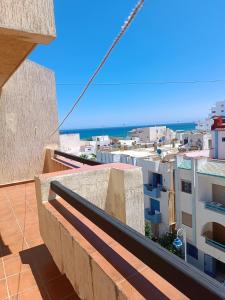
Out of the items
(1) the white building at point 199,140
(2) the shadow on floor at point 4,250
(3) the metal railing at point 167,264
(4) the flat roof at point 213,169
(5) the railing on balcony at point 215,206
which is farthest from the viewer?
(1) the white building at point 199,140

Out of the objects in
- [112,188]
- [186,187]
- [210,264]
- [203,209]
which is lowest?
[210,264]

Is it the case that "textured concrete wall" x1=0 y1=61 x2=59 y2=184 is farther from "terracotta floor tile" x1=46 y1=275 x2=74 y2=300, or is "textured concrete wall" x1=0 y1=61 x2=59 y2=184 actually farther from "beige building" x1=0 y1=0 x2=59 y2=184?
"terracotta floor tile" x1=46 y1=275 x2=74 y2=300

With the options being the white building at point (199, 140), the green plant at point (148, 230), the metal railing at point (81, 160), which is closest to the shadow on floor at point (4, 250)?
the metal railing at point (81, 160)

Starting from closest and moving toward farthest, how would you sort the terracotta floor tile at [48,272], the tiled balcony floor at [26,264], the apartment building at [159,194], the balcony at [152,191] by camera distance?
the tiled balcony floor at [26,264]
the terracotta floor tile at [48,272]
the apartment building at [159,194]
the balcony at [152,191]

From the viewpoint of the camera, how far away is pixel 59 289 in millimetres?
1674

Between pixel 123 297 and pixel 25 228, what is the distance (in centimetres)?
205

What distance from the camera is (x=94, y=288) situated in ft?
3.73

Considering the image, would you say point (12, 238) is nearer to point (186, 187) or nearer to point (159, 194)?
point (186, 187)

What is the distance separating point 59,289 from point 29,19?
76.1 inches

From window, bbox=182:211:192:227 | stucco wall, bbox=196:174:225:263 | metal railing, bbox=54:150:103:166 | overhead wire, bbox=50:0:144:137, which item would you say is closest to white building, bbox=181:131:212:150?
window, bbox=182:211:192:227

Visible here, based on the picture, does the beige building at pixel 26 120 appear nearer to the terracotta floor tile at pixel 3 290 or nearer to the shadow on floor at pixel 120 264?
the terracotta floor tile at pixel 3 290

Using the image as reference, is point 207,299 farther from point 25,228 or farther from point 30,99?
point 30,99

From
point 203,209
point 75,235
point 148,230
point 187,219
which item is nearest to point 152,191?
point 148,230

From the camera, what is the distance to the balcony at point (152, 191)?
42.1 feet
